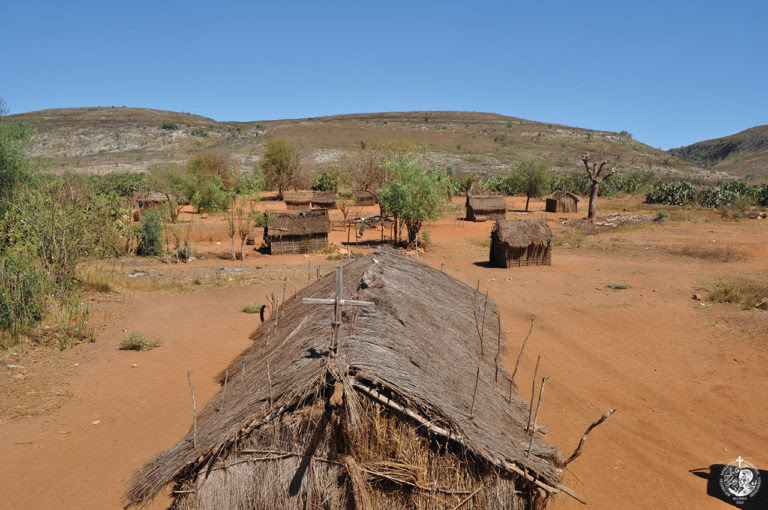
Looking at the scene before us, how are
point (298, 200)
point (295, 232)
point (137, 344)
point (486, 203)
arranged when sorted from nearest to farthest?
point (137, 344) → point (295, 232) → point (486, 203) → point (298, 200)

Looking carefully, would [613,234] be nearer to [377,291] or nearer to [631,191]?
[377,291]

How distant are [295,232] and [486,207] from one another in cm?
1352

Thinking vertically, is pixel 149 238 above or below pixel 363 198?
below

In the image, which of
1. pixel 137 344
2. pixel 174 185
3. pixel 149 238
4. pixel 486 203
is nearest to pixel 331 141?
pixel 174 185

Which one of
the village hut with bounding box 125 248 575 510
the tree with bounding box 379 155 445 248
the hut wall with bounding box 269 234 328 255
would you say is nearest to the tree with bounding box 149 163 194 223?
the hut wall with bounding box 269 234 328 255

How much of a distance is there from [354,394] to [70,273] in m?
11.1

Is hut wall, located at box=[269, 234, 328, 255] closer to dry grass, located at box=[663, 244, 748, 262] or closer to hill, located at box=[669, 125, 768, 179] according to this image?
dry grass, located at box=[663, 244, 748, 262]

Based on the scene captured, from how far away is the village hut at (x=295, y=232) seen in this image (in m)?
20.1

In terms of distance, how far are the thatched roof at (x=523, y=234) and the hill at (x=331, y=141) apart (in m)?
39.3

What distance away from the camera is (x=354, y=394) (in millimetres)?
4262

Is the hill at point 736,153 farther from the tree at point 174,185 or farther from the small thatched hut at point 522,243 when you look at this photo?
the tree at point 174,185

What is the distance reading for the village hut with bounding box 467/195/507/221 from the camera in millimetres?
29250

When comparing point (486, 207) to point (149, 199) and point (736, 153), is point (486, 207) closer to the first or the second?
point (149, 199)

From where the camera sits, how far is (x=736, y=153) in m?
80.6
